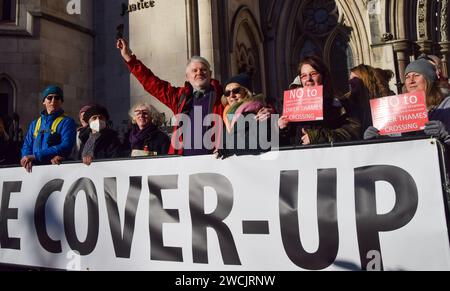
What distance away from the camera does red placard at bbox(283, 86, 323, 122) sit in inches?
113

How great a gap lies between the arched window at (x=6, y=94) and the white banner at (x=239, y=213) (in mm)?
6519

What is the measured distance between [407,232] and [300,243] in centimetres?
64

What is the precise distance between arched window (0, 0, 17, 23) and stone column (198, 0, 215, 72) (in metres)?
4.65

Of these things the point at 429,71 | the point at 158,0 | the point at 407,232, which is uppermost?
the point at 158,0

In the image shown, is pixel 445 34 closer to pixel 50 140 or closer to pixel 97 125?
pixel 97 125

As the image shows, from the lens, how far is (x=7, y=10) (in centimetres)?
949

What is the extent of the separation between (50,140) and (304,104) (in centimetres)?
249

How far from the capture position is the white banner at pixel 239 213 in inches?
89.4

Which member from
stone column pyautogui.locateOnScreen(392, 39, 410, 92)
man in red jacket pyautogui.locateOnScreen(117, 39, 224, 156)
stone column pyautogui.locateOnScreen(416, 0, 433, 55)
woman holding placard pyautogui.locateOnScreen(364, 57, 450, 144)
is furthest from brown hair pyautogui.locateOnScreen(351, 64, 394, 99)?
stone column pyautogui.locateOnScreen(416, 0, 433, 55)

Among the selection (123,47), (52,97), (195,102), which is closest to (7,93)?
(52,97)
